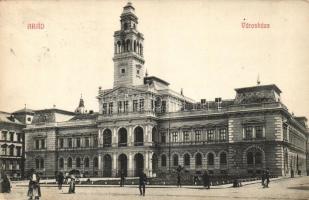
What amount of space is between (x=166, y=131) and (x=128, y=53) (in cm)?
1216

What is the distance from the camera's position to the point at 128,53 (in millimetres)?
65000

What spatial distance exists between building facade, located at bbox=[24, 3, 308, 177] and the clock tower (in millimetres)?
140

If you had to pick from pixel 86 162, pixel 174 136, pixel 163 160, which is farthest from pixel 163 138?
pixel 86 162

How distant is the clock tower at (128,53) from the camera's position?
6475 cm

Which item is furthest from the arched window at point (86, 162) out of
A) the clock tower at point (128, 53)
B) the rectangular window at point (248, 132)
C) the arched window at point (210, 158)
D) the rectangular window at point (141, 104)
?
the rectangular window at point (248, 132)

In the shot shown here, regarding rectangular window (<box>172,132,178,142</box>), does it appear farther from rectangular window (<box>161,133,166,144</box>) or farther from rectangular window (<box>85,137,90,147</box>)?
rectangular window (<box>85,137,90,147</box>)

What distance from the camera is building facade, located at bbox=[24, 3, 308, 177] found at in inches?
2165

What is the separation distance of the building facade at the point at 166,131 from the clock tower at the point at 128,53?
140 millimetres

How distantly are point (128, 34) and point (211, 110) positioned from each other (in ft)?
52.5

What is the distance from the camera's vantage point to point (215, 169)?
2318 inches

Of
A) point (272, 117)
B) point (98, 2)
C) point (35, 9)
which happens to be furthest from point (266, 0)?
point (272, 117)

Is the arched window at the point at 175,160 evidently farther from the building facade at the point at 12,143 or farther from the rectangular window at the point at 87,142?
the building facade at the point at 12,143

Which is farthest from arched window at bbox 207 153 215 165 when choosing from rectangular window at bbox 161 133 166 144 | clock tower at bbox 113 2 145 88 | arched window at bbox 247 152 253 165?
clock tower at bbox 113 2 145 88

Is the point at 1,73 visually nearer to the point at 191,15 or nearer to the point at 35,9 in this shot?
the point at 35,9
